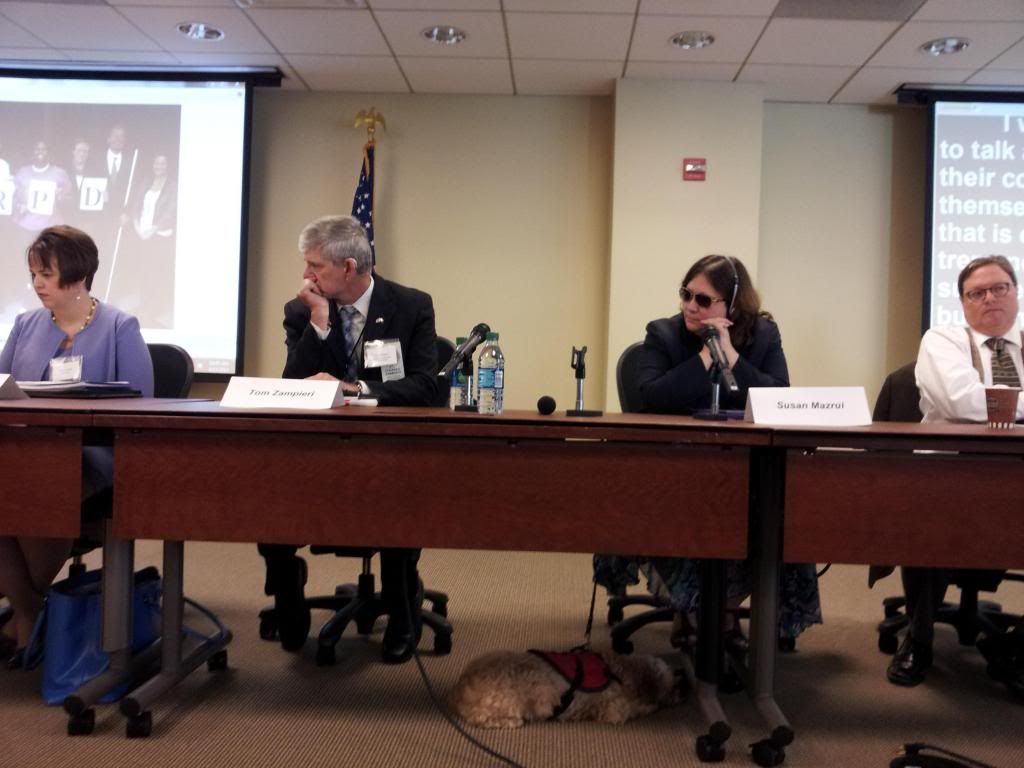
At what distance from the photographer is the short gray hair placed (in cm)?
245

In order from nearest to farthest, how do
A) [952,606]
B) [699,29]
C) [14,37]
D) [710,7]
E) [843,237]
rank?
[952,606], [710,7], [699,29], [14,37], [843,237]

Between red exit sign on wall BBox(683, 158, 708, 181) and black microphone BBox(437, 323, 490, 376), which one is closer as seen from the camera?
black microphone BBox(437, 323, 490, 376)

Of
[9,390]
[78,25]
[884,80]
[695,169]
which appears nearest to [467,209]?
[695,169]

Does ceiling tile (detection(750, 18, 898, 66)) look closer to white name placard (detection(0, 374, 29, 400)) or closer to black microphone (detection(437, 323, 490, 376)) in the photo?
black microphone (detection(437, 323, 490, 376))

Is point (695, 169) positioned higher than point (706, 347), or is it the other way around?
point (695, 169)

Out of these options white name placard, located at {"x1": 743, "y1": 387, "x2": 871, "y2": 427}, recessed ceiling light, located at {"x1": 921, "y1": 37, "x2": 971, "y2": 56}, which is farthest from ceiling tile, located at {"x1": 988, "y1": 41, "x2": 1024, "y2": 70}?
white name placard, located at {"x1": 743, "y1": 387, "x2": 871, "y2": 427}

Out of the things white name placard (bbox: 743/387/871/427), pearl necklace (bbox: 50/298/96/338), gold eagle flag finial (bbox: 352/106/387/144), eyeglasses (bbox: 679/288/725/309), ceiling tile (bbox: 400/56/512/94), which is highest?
ceiling tile (bbox: 400/56/512/94)

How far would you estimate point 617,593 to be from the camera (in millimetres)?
2447

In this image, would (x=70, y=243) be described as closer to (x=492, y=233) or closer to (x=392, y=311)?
(x=392, y=311)

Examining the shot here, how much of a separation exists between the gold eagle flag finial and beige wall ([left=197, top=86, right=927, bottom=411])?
0.10 metres

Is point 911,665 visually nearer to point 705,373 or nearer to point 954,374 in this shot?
point 954,374

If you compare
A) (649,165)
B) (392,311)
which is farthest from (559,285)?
(392,311)

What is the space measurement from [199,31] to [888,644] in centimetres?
394

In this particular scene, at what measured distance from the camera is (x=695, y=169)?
4.41 m
